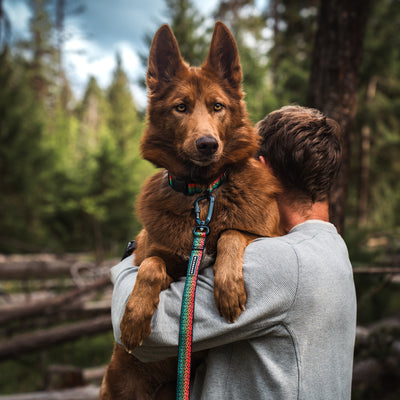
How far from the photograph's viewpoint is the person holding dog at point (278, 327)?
137 centimetres

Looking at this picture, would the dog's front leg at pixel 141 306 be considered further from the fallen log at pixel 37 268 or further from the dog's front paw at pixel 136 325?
the fallen log at pixel 37 268

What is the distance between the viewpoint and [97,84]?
33.8m

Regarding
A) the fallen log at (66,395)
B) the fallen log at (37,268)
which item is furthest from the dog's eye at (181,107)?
the fallen log at (37,268)

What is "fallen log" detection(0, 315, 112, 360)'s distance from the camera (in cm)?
461

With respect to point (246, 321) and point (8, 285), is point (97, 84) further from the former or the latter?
point (246, 321)

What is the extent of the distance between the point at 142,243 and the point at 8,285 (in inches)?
411

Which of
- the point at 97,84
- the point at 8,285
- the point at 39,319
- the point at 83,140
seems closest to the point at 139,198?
the point at 39,319

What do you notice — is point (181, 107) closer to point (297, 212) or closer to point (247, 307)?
point (297, 212)

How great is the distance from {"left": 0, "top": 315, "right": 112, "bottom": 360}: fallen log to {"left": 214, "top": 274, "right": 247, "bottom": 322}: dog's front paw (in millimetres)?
4058

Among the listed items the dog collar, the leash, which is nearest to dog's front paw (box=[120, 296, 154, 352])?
the leash

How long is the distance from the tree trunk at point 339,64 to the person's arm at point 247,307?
2.02 meters

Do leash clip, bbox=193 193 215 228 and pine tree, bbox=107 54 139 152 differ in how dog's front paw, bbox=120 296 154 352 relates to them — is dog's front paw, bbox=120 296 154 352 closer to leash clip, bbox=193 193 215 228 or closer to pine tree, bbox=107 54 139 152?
leash clip, bbox=193 193 215 228

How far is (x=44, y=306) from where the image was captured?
18.2 feet

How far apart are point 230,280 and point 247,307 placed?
0.12m
